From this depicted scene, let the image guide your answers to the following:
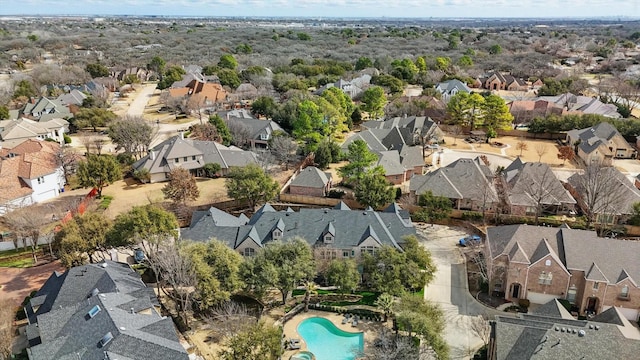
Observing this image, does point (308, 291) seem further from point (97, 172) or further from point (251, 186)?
point (97, 172)

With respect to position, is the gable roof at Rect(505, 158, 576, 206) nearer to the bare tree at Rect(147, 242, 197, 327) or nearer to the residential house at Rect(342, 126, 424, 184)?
the residential house at Rect(342, 126, 424, 184)

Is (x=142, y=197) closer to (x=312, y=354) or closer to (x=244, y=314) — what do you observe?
(x=244, y=314)

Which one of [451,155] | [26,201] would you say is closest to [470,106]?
[451,155]

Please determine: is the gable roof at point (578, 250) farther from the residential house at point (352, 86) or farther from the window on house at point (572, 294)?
the residential house at point (352, 86)

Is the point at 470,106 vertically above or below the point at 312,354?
above

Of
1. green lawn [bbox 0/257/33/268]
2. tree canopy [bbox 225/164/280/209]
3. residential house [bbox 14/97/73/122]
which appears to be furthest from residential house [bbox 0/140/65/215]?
residential house [bbox 14/97/73/122]

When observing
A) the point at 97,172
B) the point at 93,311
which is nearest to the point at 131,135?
the point at 97,172
